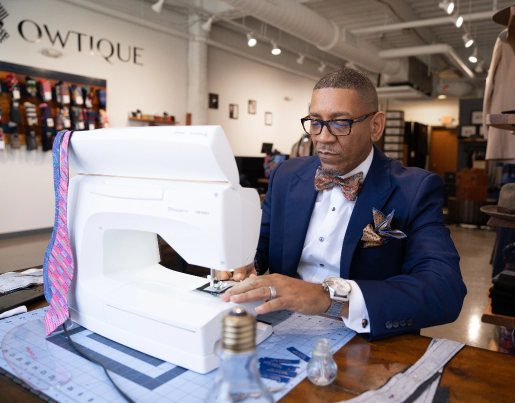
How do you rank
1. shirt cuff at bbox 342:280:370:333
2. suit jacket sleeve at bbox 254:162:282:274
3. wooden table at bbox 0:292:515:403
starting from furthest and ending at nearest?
1. suit jacket sleeve at bbox 254:162:282:274
2. shirt cuff at bbox 342:280:370:333
3. wooden table at bbox 0:292:515:403

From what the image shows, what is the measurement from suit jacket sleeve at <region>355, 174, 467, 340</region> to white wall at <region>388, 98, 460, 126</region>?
14.4 meters

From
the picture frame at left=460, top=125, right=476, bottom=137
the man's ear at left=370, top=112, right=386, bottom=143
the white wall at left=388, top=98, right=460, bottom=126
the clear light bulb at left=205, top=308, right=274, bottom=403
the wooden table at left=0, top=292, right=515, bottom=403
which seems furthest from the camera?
the white wall at left=388, top=98, right=460, bottom=126

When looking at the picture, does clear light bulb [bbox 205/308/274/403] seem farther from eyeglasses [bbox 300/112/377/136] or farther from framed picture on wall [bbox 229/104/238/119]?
framed picture on wall [bbox 229/104/238/119]

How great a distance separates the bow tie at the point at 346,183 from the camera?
1483mm

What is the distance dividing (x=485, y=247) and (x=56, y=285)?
6549 millimetres

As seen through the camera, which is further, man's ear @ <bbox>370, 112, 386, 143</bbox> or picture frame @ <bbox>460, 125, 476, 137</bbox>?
picture frame @ <bbox>460, 125, 476, 137</bbox>

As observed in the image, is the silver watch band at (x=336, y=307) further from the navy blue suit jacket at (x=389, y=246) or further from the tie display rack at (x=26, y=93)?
the tie display rack at (x=26, y=93)

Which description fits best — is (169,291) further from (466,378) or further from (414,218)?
(414,218)

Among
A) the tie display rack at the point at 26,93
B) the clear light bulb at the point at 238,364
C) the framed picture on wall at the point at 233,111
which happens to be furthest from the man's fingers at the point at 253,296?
the framed picture on wall at the point at 233,111

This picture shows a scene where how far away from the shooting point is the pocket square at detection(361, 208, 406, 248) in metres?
1.32

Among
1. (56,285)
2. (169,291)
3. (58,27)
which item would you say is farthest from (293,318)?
(58,27)

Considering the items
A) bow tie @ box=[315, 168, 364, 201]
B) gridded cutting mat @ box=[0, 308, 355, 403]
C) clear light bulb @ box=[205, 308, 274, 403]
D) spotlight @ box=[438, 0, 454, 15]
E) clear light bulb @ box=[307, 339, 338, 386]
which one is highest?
spotlight @ box=[438, 0, 454, 15]

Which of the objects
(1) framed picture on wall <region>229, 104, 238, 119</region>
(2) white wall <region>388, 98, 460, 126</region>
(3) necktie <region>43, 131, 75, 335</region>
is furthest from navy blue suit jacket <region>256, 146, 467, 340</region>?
(2) white wall <region>388, 98, 460, 126</region>

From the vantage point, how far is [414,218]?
1415mm
